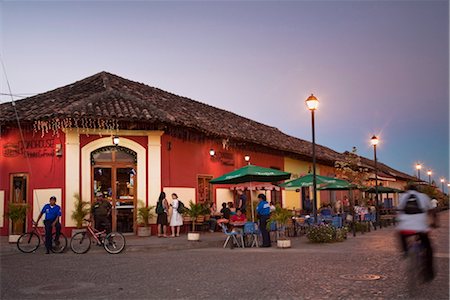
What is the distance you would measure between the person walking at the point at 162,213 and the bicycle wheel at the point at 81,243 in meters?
4.04

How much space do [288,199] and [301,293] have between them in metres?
24.0

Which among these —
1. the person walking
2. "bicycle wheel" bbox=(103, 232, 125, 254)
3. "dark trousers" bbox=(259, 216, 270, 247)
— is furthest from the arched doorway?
"dark trousers" bbox=(259, 216, 270, 247)

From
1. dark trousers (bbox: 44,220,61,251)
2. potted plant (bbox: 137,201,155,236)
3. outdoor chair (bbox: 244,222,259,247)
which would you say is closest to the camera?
dark trousers (bbox: 44,220,61,251)

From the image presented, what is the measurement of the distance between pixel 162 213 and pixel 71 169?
356cm

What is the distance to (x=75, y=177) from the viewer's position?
1803 centimetres

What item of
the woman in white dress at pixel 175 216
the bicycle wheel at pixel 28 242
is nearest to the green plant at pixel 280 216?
the woman in white dress at pixel 175 216

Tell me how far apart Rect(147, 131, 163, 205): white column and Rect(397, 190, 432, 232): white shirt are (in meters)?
12.1

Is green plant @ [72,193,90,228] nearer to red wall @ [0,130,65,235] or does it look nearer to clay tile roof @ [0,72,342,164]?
red wall @ [0,130,65,235]

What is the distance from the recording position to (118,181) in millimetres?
18734

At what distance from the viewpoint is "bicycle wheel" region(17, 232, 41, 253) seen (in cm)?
1459

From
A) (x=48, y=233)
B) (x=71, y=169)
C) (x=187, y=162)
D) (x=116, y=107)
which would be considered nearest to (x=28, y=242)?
(x=48, y=233)

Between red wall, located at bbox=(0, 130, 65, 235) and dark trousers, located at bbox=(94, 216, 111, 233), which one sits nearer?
dark trousers, located at bbox=(94, 216, 111, 233)

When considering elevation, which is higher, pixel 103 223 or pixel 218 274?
pixel 103 223

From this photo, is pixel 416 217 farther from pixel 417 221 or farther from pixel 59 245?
pixel 59 245
